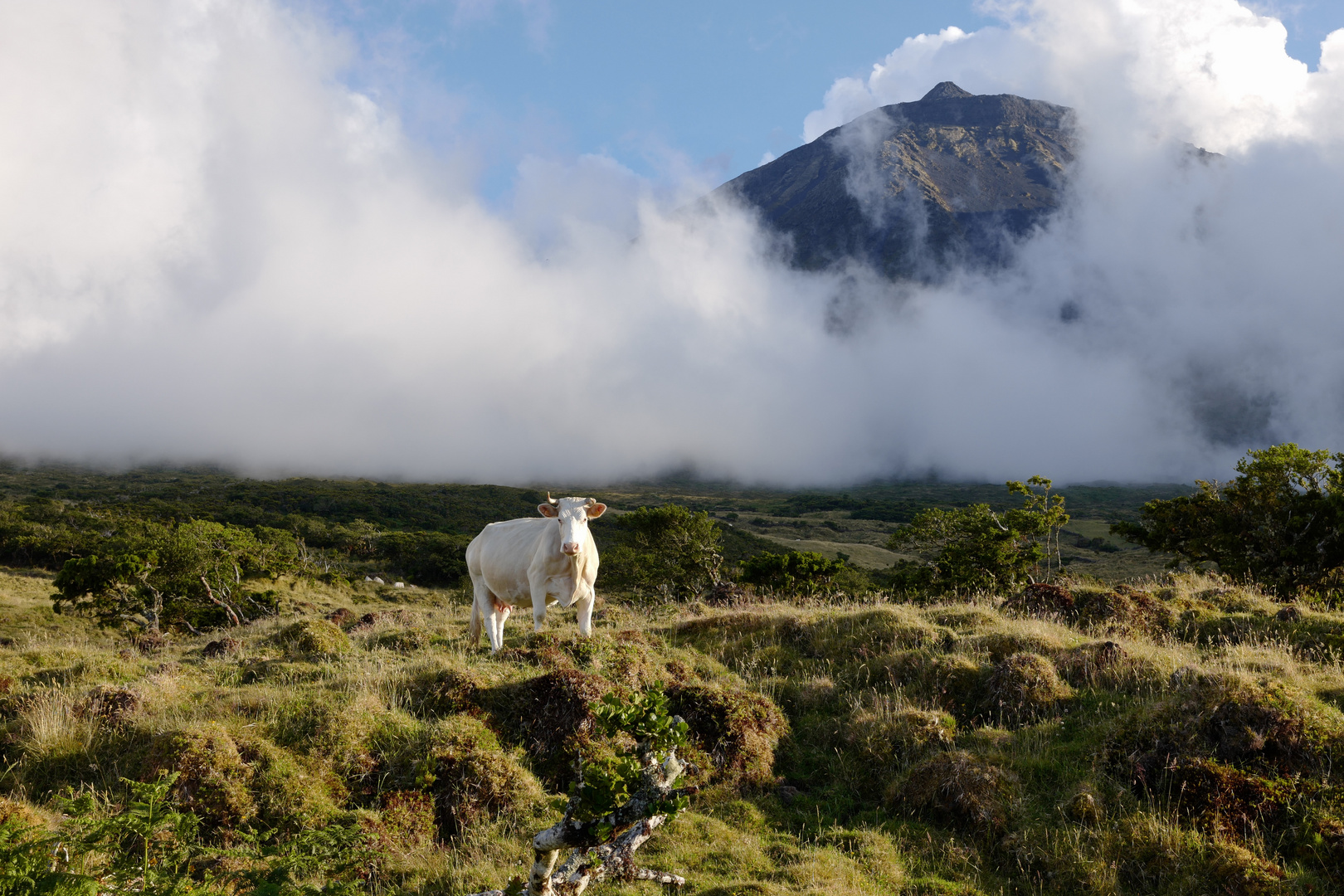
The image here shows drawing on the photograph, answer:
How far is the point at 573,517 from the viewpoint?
10461mm

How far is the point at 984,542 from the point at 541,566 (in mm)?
19686

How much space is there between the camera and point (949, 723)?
826 cm

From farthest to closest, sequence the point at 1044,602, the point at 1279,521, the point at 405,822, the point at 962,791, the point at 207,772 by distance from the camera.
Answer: the point at 1279,521 → the point at 1044,602 → the point at 962,791 → the point at 405,822 → the point at 207,772

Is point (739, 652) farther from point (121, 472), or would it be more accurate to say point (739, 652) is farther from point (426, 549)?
point (121, 472)

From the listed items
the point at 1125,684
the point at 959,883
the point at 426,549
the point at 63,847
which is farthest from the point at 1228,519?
the point at 426,549

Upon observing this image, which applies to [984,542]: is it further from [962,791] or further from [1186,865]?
[1186,865]

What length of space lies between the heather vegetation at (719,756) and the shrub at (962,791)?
0.02 meters

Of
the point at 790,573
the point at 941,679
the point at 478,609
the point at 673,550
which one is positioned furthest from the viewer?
the point at 673,550

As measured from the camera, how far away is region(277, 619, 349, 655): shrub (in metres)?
11.6

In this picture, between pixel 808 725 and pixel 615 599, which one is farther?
pixel 615 599

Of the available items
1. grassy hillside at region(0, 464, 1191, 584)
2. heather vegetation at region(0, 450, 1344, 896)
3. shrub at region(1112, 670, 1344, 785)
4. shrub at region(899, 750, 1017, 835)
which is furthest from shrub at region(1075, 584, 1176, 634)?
grassy hillside at region(0, 464, 1191, 584)

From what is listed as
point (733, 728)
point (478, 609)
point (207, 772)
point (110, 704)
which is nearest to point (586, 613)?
point (478, 609)

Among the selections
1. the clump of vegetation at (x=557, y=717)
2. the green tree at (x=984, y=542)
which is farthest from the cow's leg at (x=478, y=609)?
the green tree at (x=984, y=542)

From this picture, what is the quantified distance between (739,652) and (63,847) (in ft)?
28.4
